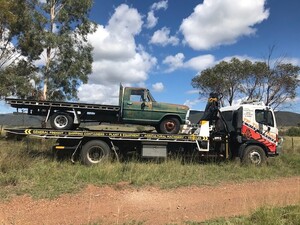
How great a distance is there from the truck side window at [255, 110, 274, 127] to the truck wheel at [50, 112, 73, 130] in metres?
7.41

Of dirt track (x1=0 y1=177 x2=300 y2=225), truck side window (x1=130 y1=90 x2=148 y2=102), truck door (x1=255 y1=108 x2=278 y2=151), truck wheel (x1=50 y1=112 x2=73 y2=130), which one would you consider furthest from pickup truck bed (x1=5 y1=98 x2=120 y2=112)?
truck door (x1=255 y1=108 x2=278 y2=151)

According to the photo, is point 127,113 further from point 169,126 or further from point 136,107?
point 169,126

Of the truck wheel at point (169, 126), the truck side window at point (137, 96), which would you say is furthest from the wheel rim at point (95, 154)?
the truck wheel at point (169, 126)

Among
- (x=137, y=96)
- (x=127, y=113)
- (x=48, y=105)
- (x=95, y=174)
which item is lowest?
(x=95, y=174)

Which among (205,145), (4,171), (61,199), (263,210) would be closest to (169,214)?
(263,210)

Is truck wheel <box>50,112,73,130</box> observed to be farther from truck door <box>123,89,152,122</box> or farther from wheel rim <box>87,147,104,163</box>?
truck door <box>123,89,152,122</box>

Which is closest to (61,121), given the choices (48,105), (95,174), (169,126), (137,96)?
(48,105)

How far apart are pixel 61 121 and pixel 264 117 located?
8043 millimetres

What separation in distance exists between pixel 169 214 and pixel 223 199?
208cm

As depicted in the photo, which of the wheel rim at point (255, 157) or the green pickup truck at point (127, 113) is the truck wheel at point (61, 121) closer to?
the green pickup truck at point (127, 113)

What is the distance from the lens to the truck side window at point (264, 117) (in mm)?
13953

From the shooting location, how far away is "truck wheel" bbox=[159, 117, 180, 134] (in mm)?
12992

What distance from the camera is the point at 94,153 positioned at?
476 inches

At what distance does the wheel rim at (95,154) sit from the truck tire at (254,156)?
5604 mm
